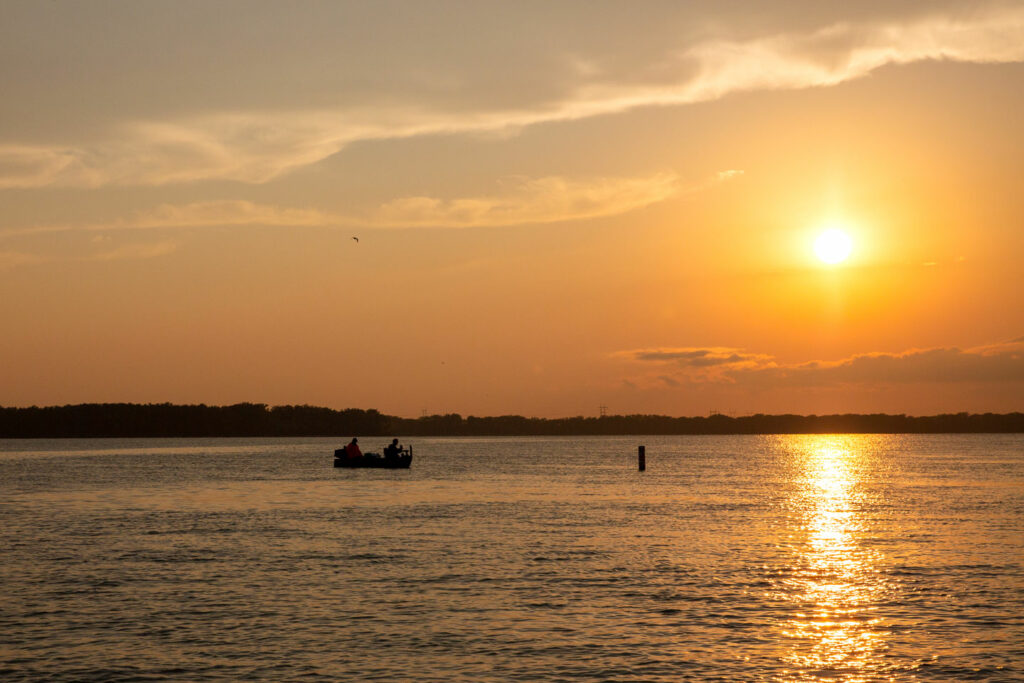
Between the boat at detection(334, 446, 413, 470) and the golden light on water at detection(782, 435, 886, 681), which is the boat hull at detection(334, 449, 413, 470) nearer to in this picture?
the boat at detection(334, 446, 413, 470)

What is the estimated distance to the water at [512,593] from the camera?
2503cm

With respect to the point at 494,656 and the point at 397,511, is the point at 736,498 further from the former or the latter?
the point at 494,656

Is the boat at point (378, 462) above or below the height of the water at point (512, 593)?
above

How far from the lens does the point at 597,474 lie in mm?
129250

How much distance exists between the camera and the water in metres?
25.0

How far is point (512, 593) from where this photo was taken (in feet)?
113

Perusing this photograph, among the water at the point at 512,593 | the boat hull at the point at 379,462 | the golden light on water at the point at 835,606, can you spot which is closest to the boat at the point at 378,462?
the boat hull at the point at 379,462

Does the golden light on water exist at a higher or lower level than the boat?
lower

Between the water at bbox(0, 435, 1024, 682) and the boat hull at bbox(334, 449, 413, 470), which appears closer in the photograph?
the water at bbox(0, 435, 1024, 682)

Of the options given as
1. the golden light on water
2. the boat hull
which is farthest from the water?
the boat hull

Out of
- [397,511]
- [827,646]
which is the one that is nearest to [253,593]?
[827,646]

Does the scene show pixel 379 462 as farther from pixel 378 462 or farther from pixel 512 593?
pixel 512 593

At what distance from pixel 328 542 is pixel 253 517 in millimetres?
16476

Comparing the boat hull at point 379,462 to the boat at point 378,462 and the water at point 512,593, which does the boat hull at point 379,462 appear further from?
the water at point 512,593
